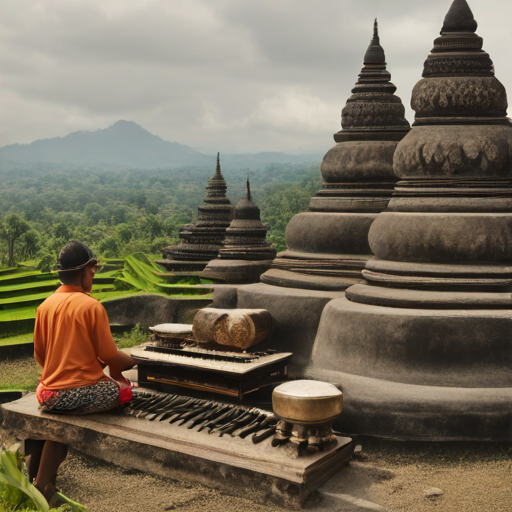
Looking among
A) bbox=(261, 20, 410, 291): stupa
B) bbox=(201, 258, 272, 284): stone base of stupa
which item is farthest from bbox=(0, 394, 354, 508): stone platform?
bbox=(201, 258, 272, 284): stone base of stupa

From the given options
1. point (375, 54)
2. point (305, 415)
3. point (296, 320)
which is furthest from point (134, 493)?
point (375, 54)

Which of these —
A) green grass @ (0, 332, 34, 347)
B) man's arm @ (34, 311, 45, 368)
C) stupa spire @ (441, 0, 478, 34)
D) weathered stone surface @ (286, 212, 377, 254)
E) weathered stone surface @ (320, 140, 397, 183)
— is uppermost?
stupa spire @ (441, 0, 478, 34)

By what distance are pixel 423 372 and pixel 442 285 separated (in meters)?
0.88

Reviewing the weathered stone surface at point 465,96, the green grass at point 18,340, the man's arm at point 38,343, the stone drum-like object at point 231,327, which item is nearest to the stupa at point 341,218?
the stone drum-like object at point 231,327

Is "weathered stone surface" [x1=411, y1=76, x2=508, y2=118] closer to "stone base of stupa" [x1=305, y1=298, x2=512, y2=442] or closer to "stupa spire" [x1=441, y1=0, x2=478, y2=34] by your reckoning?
"stupa spire" [x1=441, y1=0, x2=478, y2=34]

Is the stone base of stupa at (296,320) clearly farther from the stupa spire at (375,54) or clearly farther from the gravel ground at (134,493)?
the stupa spire at (375,54)

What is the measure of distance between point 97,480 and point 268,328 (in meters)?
2.59

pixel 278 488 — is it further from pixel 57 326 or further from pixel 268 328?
pixel 268 328

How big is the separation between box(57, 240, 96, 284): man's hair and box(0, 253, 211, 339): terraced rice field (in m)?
5.07

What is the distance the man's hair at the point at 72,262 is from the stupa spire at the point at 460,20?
14.3 ft

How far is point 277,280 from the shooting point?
792 centimetres

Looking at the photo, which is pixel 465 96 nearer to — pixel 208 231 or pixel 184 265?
Result: pixel 208 231

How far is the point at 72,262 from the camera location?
4.87 metres

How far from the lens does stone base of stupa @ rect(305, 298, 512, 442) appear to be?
5.28 m
